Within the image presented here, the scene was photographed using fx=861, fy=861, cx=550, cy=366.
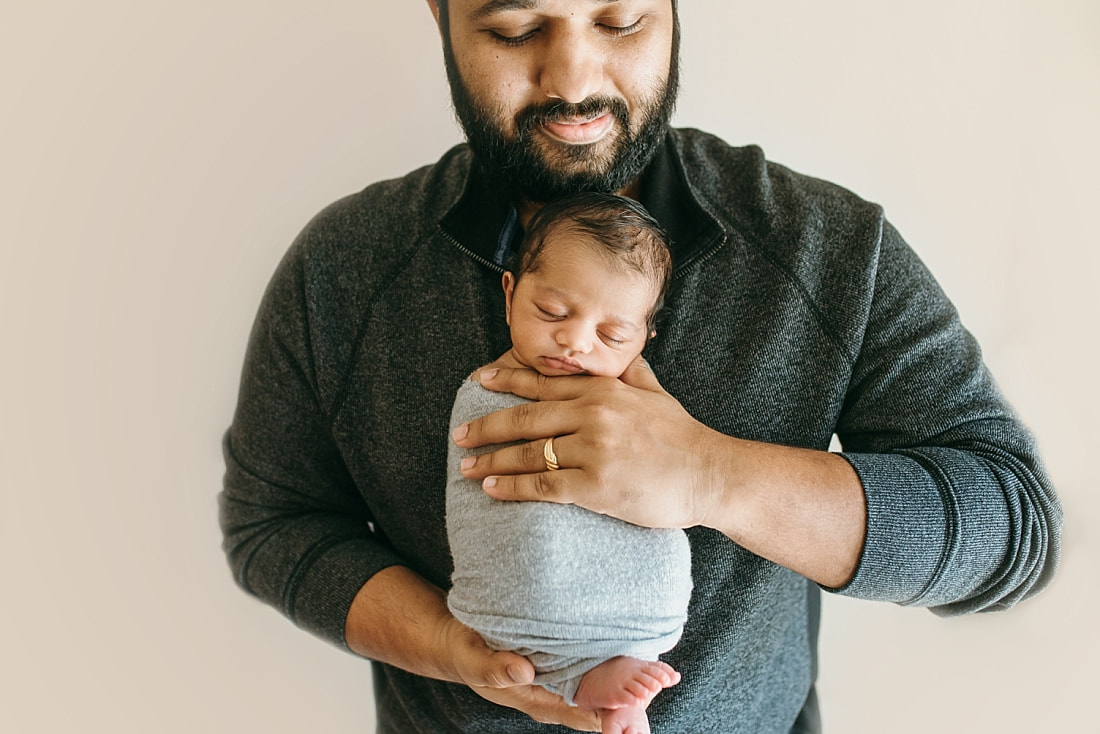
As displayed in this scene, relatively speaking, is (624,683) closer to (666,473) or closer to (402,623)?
(666,473)

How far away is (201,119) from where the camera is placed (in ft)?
6.21

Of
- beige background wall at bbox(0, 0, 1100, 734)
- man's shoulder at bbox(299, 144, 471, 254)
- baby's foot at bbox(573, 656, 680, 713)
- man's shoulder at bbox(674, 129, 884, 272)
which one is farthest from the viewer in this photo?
beige background wall at bbox(0, 0, 1100, 734)

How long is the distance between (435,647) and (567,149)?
31.7 inches

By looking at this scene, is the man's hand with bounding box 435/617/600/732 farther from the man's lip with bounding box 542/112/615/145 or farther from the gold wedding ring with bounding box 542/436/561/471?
the man's lip with bounding box 542/112/615/145

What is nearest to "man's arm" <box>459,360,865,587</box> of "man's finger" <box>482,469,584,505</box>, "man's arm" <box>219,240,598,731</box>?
"man's finger" <box>482,469,584,505</box>

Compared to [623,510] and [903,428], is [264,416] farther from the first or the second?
[903,428]

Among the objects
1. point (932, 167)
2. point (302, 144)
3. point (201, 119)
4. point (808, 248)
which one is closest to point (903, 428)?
point (808, 248)

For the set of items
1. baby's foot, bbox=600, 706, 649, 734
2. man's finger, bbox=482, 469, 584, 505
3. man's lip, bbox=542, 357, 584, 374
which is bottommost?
baby's foot, bbox=600, 706, 649, 734

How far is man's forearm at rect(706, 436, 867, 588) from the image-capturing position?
116 cm

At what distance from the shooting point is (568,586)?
42.6 inches

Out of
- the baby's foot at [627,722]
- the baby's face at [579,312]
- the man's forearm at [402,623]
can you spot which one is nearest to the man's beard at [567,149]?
the baby's face at [579,312]

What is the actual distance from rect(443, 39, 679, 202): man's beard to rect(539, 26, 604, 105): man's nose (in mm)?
29

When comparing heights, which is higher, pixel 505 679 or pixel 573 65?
pixel 573 65

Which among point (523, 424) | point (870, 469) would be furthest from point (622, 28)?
point (870, 469)
